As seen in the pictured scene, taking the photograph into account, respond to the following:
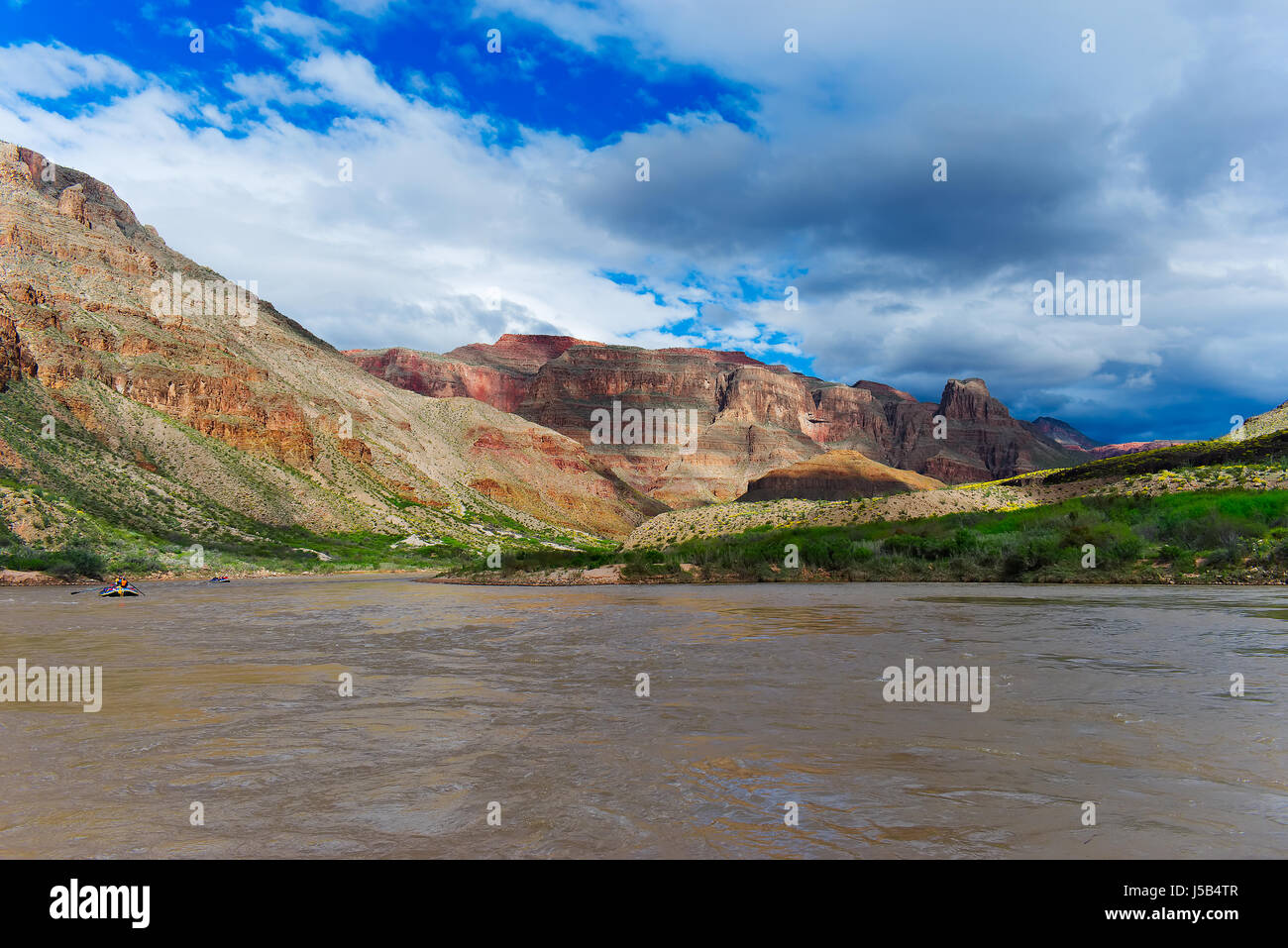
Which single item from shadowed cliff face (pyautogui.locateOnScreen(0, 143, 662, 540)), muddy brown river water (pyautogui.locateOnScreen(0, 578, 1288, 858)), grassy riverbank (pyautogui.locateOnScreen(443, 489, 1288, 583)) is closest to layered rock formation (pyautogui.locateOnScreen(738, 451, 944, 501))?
shadowed cliff face (pyautogui.locateOnScreen(0, 143, 662, 540))

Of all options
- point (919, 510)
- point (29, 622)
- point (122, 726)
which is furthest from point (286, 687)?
point (919, 510)

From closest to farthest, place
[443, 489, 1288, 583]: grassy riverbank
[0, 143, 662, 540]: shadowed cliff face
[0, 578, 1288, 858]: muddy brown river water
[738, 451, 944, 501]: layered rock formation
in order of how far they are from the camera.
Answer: [0, 578, 1288, 858]: muddy brown river water → [443, 489, 1288, 583]: grassy riverbank → [0, 143, 662, 540]: shadowed cliff face → [738, 451, 944, 501]: layered rock formation

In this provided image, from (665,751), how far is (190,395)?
10984 cm

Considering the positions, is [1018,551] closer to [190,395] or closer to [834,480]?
[834,480]

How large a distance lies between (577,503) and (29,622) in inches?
5267

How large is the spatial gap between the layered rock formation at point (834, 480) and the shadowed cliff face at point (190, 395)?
42.4 meters

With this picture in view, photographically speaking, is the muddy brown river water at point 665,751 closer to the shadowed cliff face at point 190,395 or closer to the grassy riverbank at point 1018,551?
the grassy riverbank at point 1018,551

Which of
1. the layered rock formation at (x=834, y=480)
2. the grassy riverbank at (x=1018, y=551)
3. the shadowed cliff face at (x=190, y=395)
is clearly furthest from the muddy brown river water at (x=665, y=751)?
the layered rock formation at (x=834, y=480)

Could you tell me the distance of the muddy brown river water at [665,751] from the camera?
15.4ft

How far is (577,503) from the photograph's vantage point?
157 m

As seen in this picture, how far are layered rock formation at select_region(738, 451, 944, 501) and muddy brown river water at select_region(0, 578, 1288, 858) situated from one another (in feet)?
367

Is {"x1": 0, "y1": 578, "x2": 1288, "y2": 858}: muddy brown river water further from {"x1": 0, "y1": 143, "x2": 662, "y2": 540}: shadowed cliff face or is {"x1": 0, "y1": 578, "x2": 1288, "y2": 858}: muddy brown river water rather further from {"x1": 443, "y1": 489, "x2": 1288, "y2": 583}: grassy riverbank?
{"x1": 0, "y1": 143, "x2": 662, "y2": 540}: shadowed cliff face

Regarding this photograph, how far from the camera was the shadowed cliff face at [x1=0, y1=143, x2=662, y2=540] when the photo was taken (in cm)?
8038
